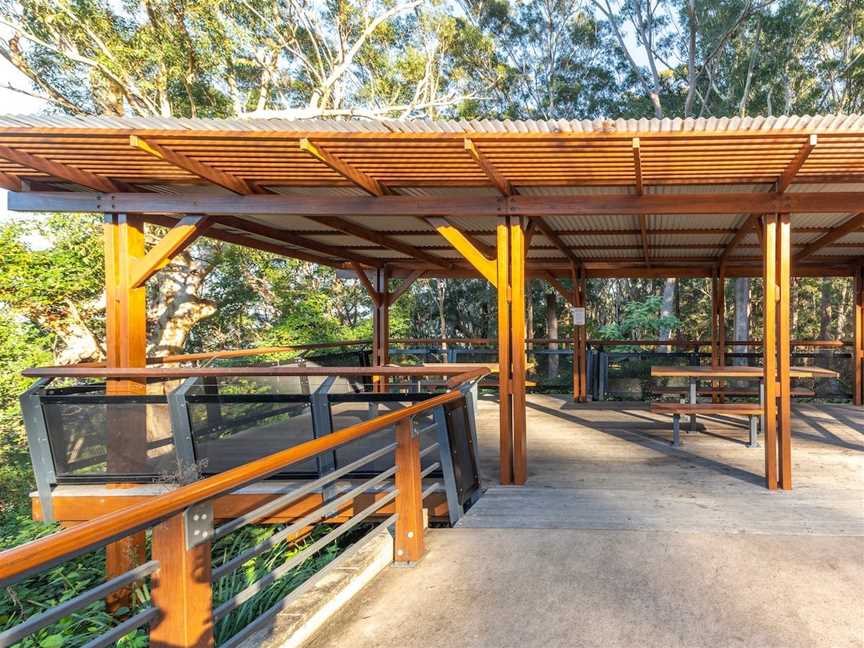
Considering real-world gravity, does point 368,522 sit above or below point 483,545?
below

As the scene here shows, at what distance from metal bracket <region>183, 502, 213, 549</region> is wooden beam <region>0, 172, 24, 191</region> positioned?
4644 millimetres

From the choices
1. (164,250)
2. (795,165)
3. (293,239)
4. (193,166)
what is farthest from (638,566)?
(293,239)

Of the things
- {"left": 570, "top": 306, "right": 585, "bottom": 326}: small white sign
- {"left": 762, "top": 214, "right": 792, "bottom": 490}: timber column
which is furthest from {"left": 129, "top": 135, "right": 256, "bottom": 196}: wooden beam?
{"left": 570, "top": 306, "right": 585, "bottom": 326}: small white sign

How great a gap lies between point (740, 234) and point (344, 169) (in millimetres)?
4923

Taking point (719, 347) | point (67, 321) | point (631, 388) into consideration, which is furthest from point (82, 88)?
point (719, 347)

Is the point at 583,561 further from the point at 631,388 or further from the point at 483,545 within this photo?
→ the point at 631,388

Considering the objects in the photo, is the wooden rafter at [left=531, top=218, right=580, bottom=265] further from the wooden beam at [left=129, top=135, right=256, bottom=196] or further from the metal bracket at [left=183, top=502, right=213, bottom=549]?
the metal bracket at [left=183, top=502, right=213, bottom=549]

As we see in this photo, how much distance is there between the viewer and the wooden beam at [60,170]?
12.6 feet

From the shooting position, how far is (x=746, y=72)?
16156 millimetres

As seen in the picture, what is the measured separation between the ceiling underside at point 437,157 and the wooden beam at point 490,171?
1 cm

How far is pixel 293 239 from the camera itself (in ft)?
23.5

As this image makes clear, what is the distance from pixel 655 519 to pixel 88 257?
10.9 metres

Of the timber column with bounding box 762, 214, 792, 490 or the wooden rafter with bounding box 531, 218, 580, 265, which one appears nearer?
the timber column with bounding box 762, 214, 792, 490

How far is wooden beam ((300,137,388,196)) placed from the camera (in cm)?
360
